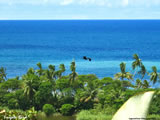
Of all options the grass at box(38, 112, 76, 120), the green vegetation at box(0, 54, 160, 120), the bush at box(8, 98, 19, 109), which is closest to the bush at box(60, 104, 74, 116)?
the green vegetation at box(0, 54, 160, 120)

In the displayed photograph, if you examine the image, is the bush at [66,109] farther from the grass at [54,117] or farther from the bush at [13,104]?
the bush at [13,104]

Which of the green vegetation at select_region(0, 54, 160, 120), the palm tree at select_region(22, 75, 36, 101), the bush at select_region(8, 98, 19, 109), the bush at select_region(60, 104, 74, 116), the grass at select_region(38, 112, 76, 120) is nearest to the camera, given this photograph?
the grass at select_region(38, 112, 76, 120)

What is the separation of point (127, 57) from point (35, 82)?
335 ft

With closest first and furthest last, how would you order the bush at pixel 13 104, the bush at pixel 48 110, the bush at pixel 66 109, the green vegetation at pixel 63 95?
the bush at pixel 48 110
the green vegetation at pixel 63 95
the bush at pixel 66 109
the bush at pixel 13 104

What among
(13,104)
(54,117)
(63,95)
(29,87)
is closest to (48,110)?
(54,117)

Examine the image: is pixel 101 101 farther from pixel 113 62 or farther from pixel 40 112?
pixel 113 62

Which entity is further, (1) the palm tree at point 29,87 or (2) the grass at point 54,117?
(1) the palm tree at point 29,87

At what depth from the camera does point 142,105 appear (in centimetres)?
218

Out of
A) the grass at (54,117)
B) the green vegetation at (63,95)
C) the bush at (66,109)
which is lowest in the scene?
the grass at (54,117)

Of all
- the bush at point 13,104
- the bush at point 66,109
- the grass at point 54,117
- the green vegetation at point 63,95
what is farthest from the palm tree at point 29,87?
the bush at point 66,109

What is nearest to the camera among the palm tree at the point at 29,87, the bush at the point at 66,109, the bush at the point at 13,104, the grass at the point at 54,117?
the grass at the point at 54,117

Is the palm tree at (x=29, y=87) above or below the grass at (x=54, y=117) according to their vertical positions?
above

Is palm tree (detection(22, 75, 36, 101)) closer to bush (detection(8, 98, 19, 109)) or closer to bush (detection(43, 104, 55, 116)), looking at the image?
bush (detection(8, 98, 19, 109))

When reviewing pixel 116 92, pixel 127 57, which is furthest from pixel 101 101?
pixel 127 57
